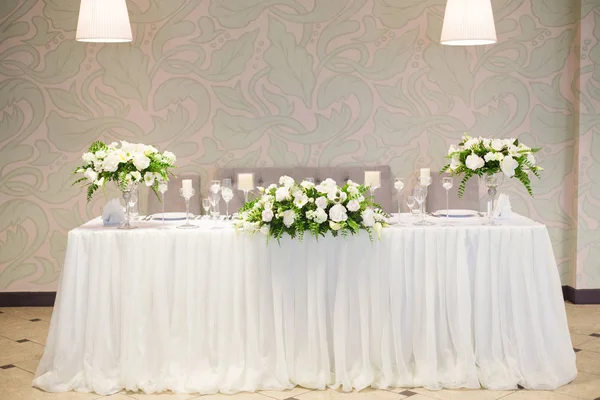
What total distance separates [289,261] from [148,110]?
233cm

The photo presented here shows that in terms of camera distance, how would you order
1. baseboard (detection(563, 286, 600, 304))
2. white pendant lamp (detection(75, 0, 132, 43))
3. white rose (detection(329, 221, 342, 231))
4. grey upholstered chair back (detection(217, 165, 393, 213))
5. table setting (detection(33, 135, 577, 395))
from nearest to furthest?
white rose (detection(329, 221, 342, 231)) → table setting (detection(33, 135, 577, 395)) → white pendant lamp (detection(75, 0, 132, 43)) → grey upholstered chair back (detection(217, 165, 393, 213)) → baseboard (detection(563, 286, 600, 304))

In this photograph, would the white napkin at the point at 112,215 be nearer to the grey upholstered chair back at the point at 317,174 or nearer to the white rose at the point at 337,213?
the white rose at the point at 337,213

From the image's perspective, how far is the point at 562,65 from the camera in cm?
620

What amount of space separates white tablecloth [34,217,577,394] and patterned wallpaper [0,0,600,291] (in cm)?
192

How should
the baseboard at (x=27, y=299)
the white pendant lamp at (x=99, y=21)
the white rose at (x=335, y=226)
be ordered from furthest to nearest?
the baseboard at (x=27, y=299) → the white pendant lamp at (x=99, y=21) → the white rose at (x=335, y=226)

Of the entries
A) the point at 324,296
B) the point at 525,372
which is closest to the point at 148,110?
the point at 324,296

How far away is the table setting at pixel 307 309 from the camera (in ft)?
14.2

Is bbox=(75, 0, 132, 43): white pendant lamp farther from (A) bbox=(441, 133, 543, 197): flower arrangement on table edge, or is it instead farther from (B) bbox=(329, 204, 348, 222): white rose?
(A) bbox=(441, 133, 543, 197): flower arrangement on table edge

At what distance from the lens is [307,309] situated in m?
4.34

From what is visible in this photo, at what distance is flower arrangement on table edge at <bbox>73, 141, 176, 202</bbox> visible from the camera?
441cm

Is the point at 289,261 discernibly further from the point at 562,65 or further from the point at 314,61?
the point at 562,65

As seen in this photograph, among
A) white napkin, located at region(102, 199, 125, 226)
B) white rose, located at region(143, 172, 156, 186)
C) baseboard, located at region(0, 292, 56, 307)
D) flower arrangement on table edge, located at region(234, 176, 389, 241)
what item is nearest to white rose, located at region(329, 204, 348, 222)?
flower arrangement on table edge, located at region(234, 176, 389, 241)

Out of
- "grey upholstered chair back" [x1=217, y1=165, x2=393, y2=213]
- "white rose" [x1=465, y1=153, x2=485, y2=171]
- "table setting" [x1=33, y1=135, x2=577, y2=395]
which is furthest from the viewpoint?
"grey upholstered chair back" [x1=217, y1=165, x2=393, y2=213]

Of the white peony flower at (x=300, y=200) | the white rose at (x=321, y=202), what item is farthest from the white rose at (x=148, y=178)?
the white rose at (x=321, y=202)
